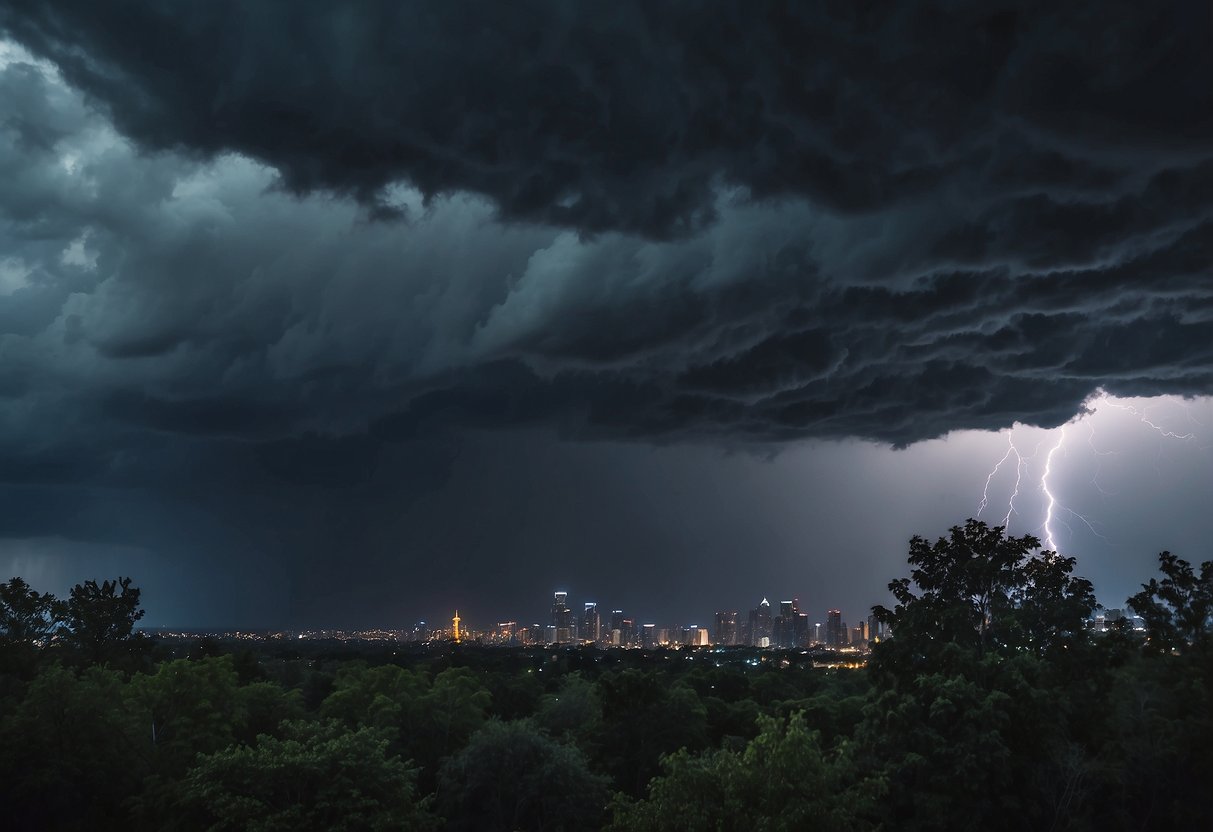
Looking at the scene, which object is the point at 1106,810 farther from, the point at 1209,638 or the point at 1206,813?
the point at 1209,638

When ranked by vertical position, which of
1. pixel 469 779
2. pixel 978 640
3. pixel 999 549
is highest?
pixel 999 549

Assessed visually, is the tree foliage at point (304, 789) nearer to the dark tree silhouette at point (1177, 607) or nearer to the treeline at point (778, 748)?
the treeline at point (778, 748)

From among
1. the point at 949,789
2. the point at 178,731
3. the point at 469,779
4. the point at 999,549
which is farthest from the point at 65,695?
the point at 999,549

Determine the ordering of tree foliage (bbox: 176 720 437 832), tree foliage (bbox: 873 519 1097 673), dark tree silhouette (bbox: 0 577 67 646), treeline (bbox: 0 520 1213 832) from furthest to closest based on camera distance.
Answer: dark tree silhouette (bbox: 0 577 67 646) → tree foliage (bbox: 873 519 1097 673) → tree foliage (bbox: 176 720 437 832) → treeline (bbox: 0 520 1213 832)

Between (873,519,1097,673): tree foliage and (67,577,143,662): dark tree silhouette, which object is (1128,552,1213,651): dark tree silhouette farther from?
(67,577,143,662): dark tree silhouette

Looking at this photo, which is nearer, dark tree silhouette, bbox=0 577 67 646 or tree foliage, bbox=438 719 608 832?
tree foliage, bbox=438 719 608 832

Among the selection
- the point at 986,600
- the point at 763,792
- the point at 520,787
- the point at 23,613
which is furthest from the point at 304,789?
the point at 23,613

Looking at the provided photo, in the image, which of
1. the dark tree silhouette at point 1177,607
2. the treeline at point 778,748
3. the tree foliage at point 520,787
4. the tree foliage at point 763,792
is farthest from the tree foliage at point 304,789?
the dark tree silhouette at point 1177,607

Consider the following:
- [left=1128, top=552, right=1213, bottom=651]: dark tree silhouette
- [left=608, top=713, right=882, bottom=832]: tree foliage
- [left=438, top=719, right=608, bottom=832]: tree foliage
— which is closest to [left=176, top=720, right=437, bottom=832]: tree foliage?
[left=608, top=713, right=882, bottom=832]: tree foliage
